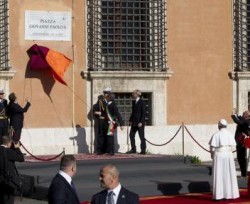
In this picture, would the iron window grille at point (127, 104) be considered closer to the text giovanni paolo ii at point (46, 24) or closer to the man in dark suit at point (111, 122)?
the man in dark suit at point (111, 122)

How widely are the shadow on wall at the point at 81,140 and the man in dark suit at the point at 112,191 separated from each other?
47.6 feet

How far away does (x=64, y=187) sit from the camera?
9203 millimetres

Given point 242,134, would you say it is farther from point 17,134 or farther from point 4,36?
point 4,36

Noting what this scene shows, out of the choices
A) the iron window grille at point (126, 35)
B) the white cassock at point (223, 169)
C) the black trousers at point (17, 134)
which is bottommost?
the white cassock at point (223, 169)

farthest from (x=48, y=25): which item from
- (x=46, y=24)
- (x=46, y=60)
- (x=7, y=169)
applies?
(x=7, y=169)

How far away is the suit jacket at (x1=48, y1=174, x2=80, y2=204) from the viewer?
9148mm

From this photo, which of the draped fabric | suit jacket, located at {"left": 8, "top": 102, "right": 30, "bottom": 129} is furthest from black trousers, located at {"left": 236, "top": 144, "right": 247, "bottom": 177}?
the draped fabric

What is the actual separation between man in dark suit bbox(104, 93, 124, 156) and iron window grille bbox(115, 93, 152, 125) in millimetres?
2188

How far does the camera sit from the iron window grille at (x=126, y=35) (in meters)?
23.6

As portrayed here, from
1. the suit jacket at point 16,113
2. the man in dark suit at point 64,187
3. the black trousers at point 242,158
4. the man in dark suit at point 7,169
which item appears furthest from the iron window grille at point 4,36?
the man in dark suit at point 64,187

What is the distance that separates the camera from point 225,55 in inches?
999

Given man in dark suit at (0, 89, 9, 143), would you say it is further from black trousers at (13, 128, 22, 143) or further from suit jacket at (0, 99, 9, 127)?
black trousers at (13, 128, 22, 143)

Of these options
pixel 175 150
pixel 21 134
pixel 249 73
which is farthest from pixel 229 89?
pixel 21 134

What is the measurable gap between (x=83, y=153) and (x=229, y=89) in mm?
5428
